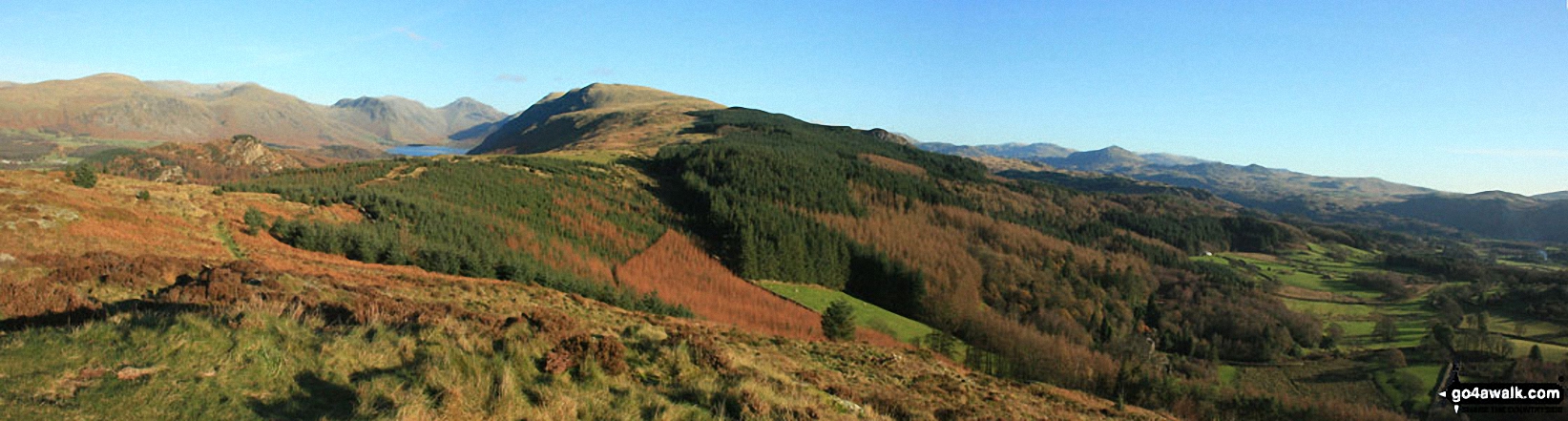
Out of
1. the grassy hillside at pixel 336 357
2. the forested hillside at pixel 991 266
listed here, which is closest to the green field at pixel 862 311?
the forested hillside at pixel 991 266

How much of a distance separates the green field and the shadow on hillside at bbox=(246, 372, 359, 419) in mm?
62369

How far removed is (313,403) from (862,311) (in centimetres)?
7274

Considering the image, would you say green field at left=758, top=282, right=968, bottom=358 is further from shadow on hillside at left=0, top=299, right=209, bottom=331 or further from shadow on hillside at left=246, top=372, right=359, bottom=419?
shadow on hillside at left=246, top=372, right=359, bottom=419

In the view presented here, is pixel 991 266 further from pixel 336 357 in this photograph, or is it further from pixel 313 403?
pixel 313 403

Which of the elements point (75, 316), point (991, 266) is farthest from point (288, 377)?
point (991, 266)

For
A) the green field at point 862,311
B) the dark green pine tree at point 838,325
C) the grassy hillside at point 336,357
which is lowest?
the green field at point 862,311

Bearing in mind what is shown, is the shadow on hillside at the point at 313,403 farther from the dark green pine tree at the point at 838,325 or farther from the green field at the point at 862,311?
the green field at the point at 862,311

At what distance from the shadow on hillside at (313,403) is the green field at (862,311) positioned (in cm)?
6237

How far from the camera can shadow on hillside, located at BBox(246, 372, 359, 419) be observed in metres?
8.45

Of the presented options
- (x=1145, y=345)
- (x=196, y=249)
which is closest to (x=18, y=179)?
(x=196, y=249)

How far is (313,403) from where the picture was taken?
8.97 meters

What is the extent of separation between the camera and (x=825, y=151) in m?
171

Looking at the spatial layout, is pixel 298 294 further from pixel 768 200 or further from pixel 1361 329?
pixel 1361 329

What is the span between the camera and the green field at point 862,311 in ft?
237
